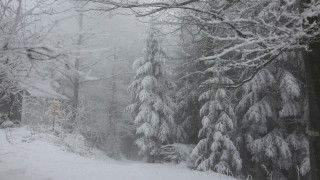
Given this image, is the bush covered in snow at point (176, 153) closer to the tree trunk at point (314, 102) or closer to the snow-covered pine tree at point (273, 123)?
the snow-covered pine tree at point (273, 123)

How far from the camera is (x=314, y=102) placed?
462 centimetres

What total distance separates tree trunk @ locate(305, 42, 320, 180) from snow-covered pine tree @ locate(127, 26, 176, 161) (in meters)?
13.6

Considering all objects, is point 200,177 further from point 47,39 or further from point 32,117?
point 32,117

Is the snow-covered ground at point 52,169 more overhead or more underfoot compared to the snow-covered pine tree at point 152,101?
more underfoot

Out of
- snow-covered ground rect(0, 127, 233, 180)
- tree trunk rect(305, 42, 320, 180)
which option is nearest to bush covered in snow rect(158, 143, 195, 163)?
snow-covered ground rect(0, 127, 233, 180)

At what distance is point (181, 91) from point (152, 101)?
1980 mm

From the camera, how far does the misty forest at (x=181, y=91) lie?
14.9 feet

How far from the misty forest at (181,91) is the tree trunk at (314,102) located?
2 cm

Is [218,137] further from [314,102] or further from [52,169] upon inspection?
[314,102]

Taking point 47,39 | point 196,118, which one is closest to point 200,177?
point 47,39

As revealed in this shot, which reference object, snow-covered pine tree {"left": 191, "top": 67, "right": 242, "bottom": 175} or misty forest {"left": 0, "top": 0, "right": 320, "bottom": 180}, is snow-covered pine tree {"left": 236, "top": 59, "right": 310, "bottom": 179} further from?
snow-covered pine tree {"left": 191, "top": 67, "right": 242, "bottom": 175}

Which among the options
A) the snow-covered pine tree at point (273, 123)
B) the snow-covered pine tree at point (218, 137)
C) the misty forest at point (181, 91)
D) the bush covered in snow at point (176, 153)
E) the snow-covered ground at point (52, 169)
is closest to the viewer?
the misty forest at point (181, 91)

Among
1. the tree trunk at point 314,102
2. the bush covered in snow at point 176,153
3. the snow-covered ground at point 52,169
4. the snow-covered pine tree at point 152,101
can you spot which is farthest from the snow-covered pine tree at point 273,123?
the tree trunk at point 314,102

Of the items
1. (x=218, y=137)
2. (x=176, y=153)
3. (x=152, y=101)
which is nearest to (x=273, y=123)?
(x=218, y=137)
